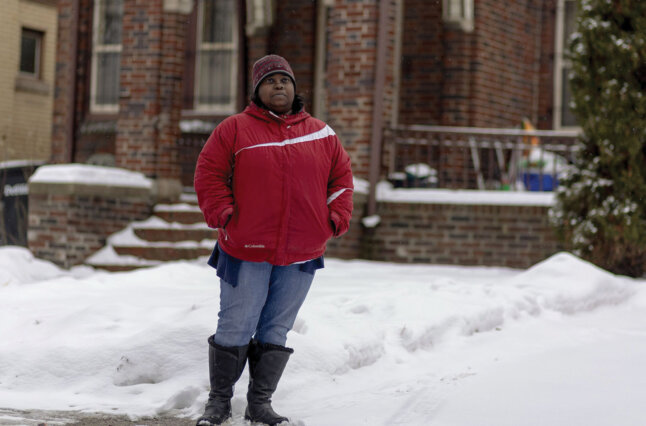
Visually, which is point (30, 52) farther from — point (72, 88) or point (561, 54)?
point (561, 54)

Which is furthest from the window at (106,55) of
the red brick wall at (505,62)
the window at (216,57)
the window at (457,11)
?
the red brick wall at (505,62)

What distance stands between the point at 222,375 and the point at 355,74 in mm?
6883

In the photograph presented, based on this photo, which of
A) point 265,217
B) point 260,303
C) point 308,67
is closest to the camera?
point 265,217

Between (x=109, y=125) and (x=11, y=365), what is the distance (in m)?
8.29

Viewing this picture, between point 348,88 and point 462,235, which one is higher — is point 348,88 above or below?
above

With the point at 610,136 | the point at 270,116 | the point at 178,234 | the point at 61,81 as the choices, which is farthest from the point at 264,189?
the point at 61,81

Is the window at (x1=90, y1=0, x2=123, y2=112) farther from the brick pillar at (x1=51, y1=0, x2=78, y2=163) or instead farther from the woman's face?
the woman's face

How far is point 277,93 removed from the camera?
12.8 ft

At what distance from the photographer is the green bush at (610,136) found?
8.21 metres

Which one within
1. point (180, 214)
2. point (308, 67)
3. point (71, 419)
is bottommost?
point (71, 419)

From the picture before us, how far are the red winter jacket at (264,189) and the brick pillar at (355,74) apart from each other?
637 cm

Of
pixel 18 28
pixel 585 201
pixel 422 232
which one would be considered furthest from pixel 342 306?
pixel 18 28

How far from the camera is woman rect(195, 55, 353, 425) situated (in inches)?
150

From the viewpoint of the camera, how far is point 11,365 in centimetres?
509
